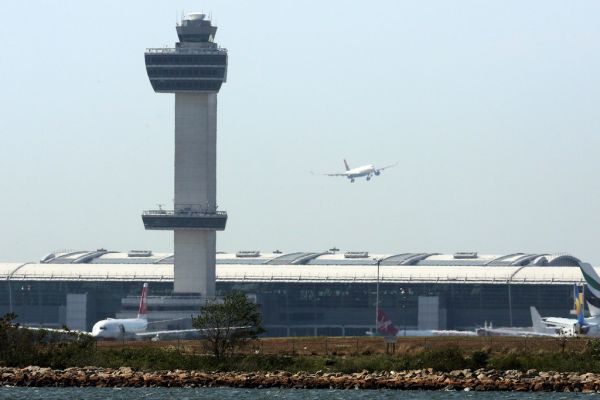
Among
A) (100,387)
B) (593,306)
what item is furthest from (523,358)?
(593,306)

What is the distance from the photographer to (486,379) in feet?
370

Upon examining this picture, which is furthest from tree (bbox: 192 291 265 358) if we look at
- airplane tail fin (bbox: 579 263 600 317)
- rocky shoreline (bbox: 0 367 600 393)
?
airplane tail fin (bbox: 579 263 600 317)

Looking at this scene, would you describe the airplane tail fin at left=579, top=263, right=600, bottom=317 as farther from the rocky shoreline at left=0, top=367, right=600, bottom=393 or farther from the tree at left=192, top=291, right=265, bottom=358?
the rocky shoreline at left=0, top=367, right=600, bottom=393

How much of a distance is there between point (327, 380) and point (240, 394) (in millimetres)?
8261

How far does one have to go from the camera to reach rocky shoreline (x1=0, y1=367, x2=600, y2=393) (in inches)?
4358

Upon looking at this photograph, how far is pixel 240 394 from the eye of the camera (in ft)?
356

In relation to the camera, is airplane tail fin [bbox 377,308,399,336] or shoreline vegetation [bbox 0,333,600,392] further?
airplane tail fin [bbox 377,308,399,336]

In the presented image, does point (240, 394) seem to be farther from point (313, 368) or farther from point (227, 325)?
point (227, 325)

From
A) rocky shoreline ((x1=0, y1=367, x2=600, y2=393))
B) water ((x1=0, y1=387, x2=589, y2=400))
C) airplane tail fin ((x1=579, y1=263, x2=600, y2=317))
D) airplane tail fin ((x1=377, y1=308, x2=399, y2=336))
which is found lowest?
water ((x1=0, y1=387, x2=589, y2=400))

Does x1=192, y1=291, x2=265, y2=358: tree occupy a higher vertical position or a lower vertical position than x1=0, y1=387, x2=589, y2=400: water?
higher

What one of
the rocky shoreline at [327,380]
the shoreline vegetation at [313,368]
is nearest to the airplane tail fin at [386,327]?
the shoreline vegetation at [313,368]

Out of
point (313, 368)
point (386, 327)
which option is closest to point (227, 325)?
point (313, 368)

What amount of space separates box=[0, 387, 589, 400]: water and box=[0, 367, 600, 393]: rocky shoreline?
1.85 metres

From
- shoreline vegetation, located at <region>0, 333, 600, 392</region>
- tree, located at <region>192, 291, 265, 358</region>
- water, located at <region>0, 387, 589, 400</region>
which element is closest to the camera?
water, located at <region>0, 387, 589, 400</region>
